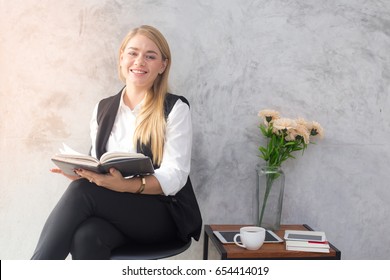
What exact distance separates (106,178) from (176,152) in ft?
1.04

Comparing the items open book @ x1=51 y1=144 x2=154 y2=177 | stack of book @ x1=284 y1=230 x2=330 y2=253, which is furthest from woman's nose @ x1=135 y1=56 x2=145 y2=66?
stack of book @ x1=284 y1=230 x2=330 y2=253

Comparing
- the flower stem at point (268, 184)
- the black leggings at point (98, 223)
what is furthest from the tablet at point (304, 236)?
the black leggings at point (98, 223)

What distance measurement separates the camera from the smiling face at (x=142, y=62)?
6.17 feet

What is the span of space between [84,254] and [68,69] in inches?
35.3

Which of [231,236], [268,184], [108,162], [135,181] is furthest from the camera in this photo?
[268,184]

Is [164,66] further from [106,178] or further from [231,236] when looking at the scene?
[231,236]

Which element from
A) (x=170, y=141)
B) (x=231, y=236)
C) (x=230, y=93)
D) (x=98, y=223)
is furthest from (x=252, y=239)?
(x=230, y=93)

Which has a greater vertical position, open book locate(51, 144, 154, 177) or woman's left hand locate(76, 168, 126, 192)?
open book locate(51, 144, 154, 177)

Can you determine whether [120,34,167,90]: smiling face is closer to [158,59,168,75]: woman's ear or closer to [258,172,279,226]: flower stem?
[158,59,168,75]: woman's ear

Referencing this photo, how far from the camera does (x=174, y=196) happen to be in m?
1.74

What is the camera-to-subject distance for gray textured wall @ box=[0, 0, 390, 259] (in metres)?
2.05

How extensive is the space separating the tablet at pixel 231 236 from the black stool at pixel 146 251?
249mm

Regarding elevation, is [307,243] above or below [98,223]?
below
